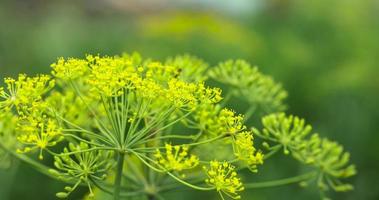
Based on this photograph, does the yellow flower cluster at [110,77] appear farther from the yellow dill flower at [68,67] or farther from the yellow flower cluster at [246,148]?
the yellow flower cluster at [246,148]

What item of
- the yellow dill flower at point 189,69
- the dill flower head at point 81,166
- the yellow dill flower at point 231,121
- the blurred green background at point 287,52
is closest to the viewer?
the dill flower head at point 81,166

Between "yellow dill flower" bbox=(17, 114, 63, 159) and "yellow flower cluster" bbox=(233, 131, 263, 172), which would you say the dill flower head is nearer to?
"yellow dill flower" bbox=(17, 114, 63, 159)

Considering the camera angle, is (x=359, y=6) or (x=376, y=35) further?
(x=359, y=6)

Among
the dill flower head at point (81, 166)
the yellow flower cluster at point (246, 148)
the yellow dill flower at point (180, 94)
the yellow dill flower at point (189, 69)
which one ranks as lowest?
the dill flower head at point (81, 166)

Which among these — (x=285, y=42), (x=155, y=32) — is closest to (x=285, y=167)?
(x=285, y=42)

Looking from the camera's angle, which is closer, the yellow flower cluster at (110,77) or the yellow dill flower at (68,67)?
the yellow flower cluster at (110,77)

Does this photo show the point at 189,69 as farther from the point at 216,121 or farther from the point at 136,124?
the point at 136,124

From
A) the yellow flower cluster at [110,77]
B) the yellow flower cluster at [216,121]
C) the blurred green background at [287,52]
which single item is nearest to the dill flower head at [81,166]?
the yellow flower cluster at [110,77]

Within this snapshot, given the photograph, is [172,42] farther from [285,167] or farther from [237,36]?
[285,167]
